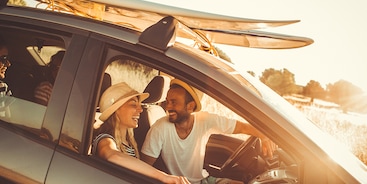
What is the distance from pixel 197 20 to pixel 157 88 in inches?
46.2

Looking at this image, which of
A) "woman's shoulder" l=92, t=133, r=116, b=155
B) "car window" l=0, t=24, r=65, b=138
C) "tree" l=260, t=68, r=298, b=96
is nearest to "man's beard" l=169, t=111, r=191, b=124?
"woman's shoulder" l=92, t=133, r=116, b=155

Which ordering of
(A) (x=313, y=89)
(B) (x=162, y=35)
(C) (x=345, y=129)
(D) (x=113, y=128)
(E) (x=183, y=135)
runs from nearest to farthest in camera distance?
(B) (x=162, y=35) < (D) (x=113, y=128) < (E) (x=183, y=135) < (C) (x=345, y=129) < (A) (x=313, y=89)

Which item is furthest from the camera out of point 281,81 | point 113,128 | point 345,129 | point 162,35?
point 281,81

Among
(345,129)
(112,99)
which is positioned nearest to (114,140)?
(112,99)

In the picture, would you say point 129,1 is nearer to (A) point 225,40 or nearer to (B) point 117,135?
(B) point 117,135

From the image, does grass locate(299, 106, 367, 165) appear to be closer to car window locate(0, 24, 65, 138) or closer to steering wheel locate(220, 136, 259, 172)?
steering wheel locate(220, 136, 259, 172)

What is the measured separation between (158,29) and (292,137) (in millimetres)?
813

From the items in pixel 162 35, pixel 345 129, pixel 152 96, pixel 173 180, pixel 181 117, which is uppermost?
pixel 345 129

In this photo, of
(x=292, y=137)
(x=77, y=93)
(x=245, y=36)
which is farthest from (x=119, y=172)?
(x=245, y=36)

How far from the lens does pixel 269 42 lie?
290cm

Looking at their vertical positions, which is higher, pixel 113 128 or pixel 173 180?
pixel 113 128

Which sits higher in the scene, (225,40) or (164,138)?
(225,40)

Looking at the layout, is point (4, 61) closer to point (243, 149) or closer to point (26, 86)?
point (26, 86)

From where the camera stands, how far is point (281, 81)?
35625mm
